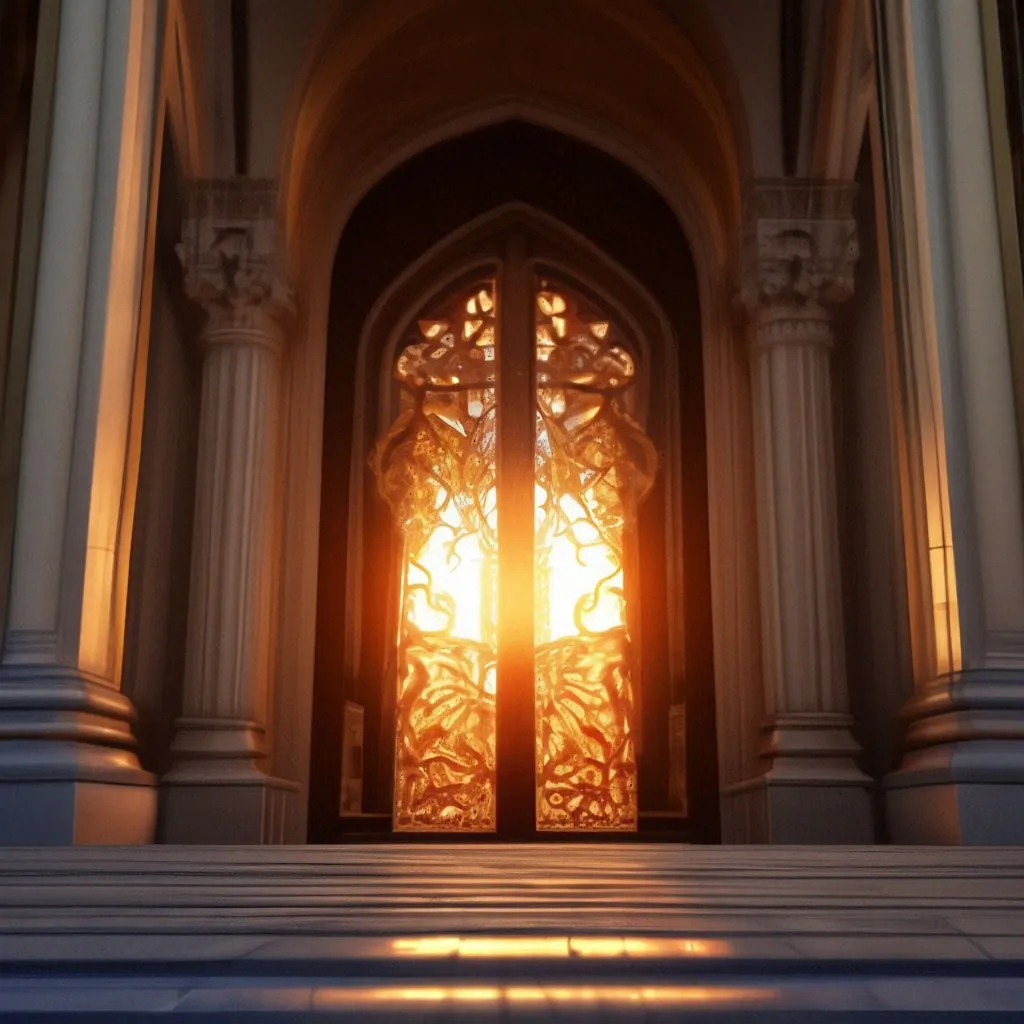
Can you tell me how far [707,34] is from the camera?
682 centimetres

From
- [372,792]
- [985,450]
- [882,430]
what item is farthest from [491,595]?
[985,450]

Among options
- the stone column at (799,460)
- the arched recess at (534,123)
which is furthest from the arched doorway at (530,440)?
the stone column at (799,460)

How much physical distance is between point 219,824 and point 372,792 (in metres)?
1.39

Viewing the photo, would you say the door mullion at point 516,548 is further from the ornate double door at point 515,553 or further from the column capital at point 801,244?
the column capital at point 801,244

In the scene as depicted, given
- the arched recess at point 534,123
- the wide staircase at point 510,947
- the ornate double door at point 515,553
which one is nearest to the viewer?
the wide staircase at point 510,947

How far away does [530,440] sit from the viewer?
7637mm

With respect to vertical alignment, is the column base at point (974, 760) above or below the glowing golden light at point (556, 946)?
above

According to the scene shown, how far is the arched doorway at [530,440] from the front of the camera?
7.02m

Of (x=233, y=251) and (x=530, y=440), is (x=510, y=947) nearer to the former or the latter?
(x=233, y=251)

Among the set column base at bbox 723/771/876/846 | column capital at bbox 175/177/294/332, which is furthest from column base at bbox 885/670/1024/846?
column capital at bbox 175/177/294/332

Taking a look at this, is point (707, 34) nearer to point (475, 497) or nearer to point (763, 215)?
point (763, 215)

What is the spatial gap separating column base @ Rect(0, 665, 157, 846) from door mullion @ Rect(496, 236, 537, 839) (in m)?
3.43

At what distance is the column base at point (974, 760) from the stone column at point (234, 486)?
10.2 ft

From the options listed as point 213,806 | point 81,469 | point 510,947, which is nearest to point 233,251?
point 213,806
